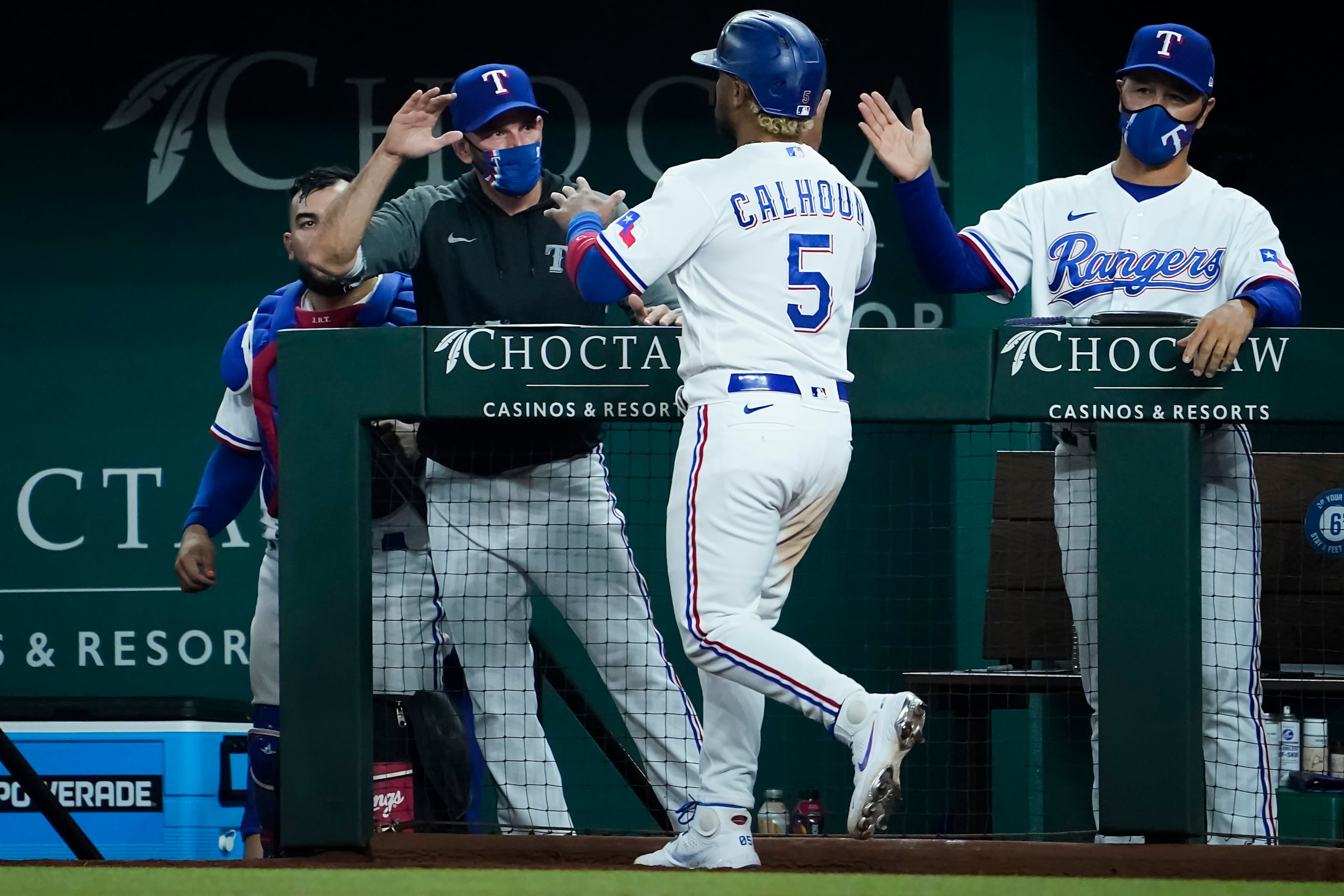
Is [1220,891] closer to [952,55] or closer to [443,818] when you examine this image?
[443,818]

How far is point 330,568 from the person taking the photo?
3.17m

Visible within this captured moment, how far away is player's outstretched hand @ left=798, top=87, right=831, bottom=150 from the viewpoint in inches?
→ 120

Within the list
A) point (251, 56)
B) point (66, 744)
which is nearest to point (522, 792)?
point (66, 744)

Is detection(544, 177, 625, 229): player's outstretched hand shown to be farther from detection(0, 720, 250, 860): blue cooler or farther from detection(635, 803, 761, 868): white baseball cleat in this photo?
detection(0, 720, 250, 860): blue cooler

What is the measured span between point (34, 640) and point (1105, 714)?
399 centimetres

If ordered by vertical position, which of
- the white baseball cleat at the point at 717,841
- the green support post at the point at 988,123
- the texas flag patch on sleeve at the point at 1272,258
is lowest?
the white baseball cleat at the point at 717,841

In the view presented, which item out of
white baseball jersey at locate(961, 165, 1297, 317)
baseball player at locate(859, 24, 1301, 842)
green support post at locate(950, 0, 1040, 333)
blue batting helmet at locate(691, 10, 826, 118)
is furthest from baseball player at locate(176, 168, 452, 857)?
green support post at locate(950, 0, 1040, 333)

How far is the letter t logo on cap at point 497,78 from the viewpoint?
11.5 ft

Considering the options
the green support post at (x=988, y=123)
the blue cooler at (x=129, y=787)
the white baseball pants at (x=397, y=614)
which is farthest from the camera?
the green support post at (x=988, y=123)

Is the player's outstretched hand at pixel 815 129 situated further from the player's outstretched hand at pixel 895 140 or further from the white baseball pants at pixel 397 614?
the white baseball pants at pixel 397 614

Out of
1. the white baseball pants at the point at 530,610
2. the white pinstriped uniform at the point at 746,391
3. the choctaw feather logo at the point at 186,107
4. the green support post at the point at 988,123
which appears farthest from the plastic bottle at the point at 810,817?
the choctaw feather logo at the point at 186,107

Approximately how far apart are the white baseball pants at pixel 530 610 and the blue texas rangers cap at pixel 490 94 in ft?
2.49

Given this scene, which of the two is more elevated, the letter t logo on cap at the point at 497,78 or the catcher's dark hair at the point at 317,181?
the letter t logo on cap at the point at 497,78

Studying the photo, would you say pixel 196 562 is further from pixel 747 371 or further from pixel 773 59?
pixel 773 59
